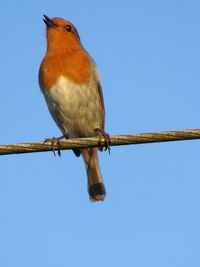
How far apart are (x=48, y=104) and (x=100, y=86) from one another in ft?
2.39

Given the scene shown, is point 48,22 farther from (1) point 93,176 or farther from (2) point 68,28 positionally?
(1) point 93,176

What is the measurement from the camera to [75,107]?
691 cm

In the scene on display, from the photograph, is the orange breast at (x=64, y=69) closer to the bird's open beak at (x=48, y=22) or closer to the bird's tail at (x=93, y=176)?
the bird's open beak at (x=48, y=22)

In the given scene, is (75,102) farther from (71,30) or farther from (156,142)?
(156,142)

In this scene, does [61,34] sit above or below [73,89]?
above

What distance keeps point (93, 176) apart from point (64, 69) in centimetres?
165

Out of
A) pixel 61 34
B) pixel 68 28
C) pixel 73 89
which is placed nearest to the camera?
pixel 73 89

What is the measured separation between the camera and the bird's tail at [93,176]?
7383 millimetres

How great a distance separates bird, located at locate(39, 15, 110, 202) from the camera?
680 cm

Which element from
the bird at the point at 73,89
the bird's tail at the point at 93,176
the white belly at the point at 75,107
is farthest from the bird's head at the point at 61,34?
the bird's tail at the point at 93,176

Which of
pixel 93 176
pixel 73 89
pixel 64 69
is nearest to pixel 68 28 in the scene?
pixel 64 69

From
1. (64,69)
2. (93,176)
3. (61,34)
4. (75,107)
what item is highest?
(61,34)

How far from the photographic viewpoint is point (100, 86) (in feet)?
23.7

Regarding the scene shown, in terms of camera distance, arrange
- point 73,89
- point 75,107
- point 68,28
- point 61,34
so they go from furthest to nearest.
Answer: point 68,28, point 61,34, point 75,107, point 73,89
